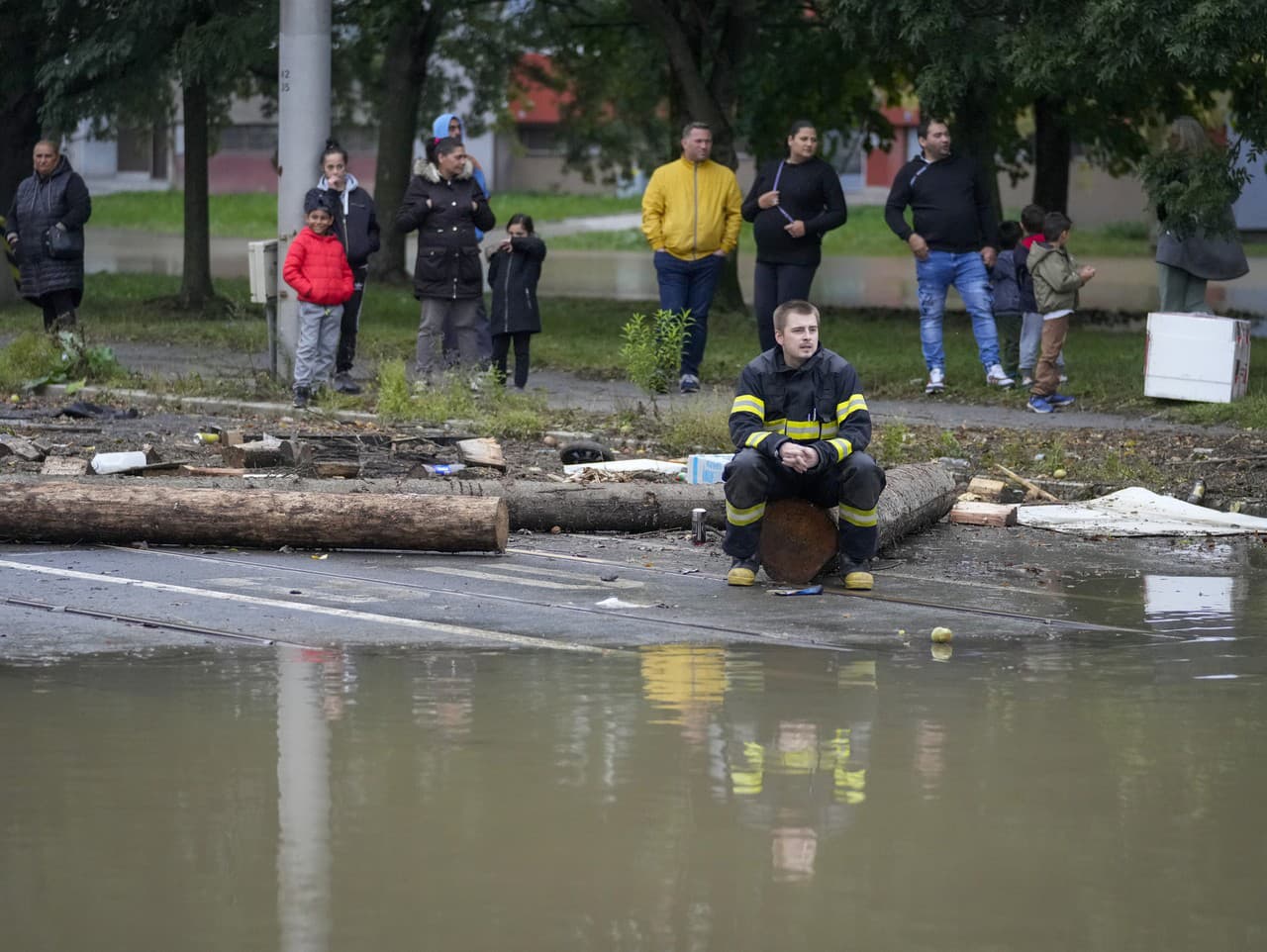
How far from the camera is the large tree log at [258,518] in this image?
30.4 ft

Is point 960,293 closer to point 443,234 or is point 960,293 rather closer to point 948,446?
point 948,446

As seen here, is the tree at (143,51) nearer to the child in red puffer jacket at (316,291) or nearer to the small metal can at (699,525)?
the child in red puffer jacket at (316,291)

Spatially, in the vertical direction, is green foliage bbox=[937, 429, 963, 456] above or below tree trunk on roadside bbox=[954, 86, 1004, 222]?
below

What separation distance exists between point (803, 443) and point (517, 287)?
704 centimetres

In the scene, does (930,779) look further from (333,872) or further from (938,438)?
(938,438)

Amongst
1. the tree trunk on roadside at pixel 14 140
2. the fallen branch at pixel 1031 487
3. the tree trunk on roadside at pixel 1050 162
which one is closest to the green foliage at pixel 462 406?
the fallen branch at pixel 1031 487

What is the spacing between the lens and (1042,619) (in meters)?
7.93

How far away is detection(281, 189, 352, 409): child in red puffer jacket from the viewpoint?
1420cm

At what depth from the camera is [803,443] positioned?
344 inches

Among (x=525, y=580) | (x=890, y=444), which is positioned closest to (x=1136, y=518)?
(x=890, y=444)

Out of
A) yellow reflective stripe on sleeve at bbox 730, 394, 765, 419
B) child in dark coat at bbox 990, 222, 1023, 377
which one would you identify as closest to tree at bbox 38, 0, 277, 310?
child in dark coat at bbox 990, 222, 1023, 377

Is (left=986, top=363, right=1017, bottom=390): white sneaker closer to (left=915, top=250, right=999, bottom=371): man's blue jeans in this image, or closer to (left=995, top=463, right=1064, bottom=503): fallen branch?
(left=915, top=250, right=999, bottom=371): man's blue jeans

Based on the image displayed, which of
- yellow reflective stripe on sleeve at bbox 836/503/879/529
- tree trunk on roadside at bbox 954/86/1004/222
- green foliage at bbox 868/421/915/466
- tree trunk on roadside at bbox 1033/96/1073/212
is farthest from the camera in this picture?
tree trunk on roadside at bbox 1033/96/1073/212

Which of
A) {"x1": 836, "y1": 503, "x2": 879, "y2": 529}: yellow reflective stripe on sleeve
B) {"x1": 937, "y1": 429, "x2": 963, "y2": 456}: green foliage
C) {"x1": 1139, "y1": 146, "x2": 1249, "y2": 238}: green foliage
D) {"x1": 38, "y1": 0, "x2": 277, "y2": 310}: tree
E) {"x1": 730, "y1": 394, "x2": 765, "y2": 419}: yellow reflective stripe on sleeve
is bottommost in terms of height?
{"x1": 937, "y1": 429, "x2": 963, "y2": 456}: green foliage
